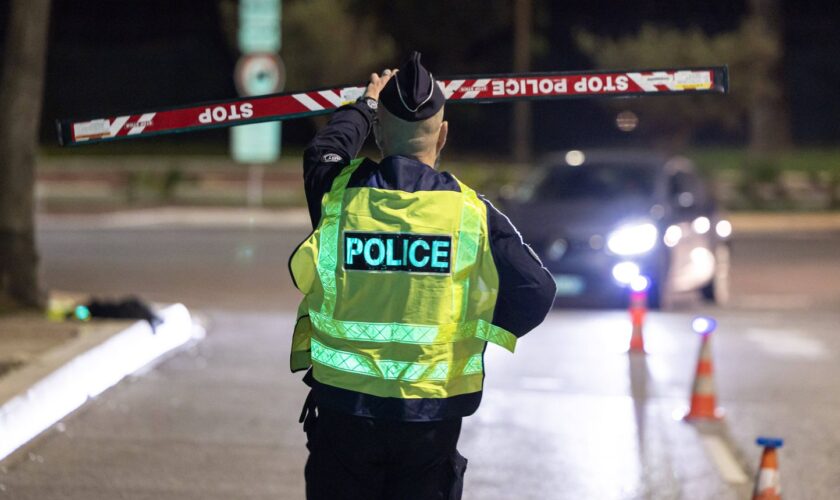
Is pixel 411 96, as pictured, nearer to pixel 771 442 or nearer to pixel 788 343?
pixel 771 442

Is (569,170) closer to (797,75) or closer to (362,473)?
(362,473)

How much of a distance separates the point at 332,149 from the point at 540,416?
490cm

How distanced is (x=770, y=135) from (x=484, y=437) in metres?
36.8

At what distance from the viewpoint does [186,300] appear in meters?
14.7

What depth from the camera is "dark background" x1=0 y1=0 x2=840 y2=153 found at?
51.9 metres

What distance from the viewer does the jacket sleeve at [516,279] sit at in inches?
157

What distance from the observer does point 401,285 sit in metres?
4.02

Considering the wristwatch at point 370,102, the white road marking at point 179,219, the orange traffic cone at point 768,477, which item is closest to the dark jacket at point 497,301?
the wristwatch at point 370,102

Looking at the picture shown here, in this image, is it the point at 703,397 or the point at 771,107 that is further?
the point at 771,107

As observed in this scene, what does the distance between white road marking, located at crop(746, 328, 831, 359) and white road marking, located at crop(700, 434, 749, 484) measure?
356 centimetres

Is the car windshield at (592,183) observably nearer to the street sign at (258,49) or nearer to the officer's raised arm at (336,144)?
the officer's raised arm at (336,144)

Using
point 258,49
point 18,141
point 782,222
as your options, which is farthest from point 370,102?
point 258,49

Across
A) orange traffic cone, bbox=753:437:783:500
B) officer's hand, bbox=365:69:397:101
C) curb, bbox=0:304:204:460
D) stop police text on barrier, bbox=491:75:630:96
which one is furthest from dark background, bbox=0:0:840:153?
officer's hand, bbox=365:69:397:101

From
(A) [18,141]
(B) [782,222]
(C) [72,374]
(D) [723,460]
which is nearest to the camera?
(D) [723,460]
